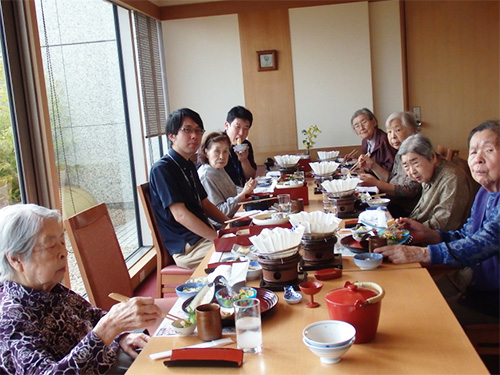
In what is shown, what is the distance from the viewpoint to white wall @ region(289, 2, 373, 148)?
544 cm

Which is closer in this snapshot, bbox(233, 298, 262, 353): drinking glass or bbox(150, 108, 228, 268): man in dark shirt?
bbox(233, 298, 262, 353): drinking glass

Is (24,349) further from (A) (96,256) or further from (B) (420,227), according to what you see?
(B) (420,227)

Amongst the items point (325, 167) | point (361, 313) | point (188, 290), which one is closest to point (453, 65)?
point (325, 167)

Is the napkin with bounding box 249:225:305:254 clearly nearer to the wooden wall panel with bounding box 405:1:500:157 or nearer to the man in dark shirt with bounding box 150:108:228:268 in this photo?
the man in dark shirt with bounding box 150:108:228:268

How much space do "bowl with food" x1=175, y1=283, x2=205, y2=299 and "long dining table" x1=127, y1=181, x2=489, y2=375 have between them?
0.80 feet

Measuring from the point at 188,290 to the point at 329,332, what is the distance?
1.99 ft

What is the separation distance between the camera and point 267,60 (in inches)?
220

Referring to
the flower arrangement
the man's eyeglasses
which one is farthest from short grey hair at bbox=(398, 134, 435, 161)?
the flower arrangement

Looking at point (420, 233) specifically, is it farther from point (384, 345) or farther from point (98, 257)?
point (98, 257)

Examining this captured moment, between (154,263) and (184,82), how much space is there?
7.11ft

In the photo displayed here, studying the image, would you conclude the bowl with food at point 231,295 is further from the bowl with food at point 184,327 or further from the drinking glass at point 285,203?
the drinking glass at point 285,203

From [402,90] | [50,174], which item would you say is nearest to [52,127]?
[50,174]

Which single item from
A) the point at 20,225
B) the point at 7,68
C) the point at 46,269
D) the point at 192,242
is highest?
the point at 7,68

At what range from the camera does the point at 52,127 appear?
324 cm
